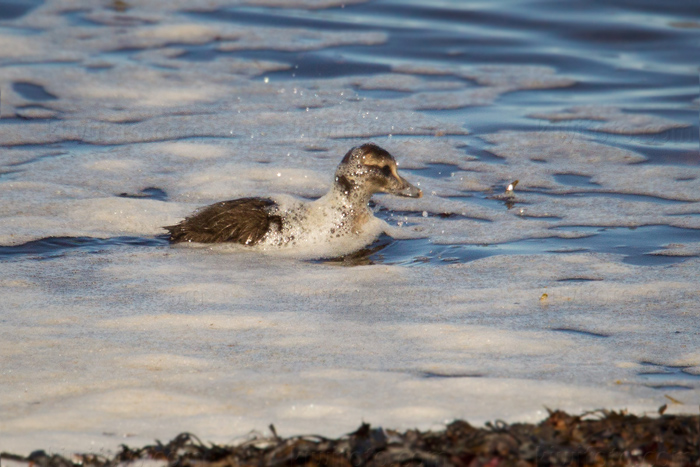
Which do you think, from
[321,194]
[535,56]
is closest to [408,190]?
[321,194]

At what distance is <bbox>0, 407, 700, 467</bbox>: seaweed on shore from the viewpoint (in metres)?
2.93

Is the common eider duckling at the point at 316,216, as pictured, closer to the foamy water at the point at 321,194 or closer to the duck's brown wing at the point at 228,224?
the duck's brown wing at the point at 228,224

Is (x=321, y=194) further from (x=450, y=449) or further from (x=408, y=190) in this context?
(x=450, y=449)

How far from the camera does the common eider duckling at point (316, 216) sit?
618 cm

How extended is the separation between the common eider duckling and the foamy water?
0.68 ft

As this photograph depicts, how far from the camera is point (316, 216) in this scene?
6.64 m

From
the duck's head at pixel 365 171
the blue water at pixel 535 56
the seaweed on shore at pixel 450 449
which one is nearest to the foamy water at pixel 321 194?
the blue water at pixel 535 56

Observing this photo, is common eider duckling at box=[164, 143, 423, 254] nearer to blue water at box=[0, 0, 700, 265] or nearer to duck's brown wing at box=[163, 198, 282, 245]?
duck's brown wing at box=[163, 198, 282, 245]

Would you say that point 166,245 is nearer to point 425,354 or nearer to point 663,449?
→ point 425,354

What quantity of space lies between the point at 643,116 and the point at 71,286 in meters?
7.49

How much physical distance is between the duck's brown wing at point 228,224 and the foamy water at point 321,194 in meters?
0.18

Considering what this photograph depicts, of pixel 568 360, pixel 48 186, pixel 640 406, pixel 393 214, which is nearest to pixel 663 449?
pixel 640 406

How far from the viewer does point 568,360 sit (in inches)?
159

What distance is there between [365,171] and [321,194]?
0.81 metres
